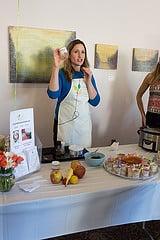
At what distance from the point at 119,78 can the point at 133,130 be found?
57 centimetres

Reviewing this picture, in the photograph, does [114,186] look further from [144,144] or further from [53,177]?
[144,144]

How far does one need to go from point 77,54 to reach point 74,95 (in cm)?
28

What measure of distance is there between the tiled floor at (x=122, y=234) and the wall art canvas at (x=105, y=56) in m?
1.37

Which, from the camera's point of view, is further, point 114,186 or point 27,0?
point 27,0

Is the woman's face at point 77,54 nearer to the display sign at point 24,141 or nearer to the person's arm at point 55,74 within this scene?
the person's arm at point 55,74

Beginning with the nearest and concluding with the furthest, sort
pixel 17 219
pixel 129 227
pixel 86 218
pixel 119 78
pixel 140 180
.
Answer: pixel 17 219, pixel 86 218, pixel 140 180, pixel 129 227, pixel 119 78

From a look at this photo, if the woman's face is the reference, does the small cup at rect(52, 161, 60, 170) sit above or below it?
below

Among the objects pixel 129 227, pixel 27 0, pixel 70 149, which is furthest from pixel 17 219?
pixel 27 0

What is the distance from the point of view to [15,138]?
1394mm

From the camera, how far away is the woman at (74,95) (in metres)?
1.90

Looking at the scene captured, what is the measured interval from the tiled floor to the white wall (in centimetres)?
80

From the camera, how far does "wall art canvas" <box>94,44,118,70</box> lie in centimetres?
244

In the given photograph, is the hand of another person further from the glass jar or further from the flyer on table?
the glass jar

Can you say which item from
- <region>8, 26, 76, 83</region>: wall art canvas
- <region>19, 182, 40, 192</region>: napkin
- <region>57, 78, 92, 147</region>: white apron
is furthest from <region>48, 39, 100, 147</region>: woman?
<region>19, 182, 40, 192</region>: napkin
